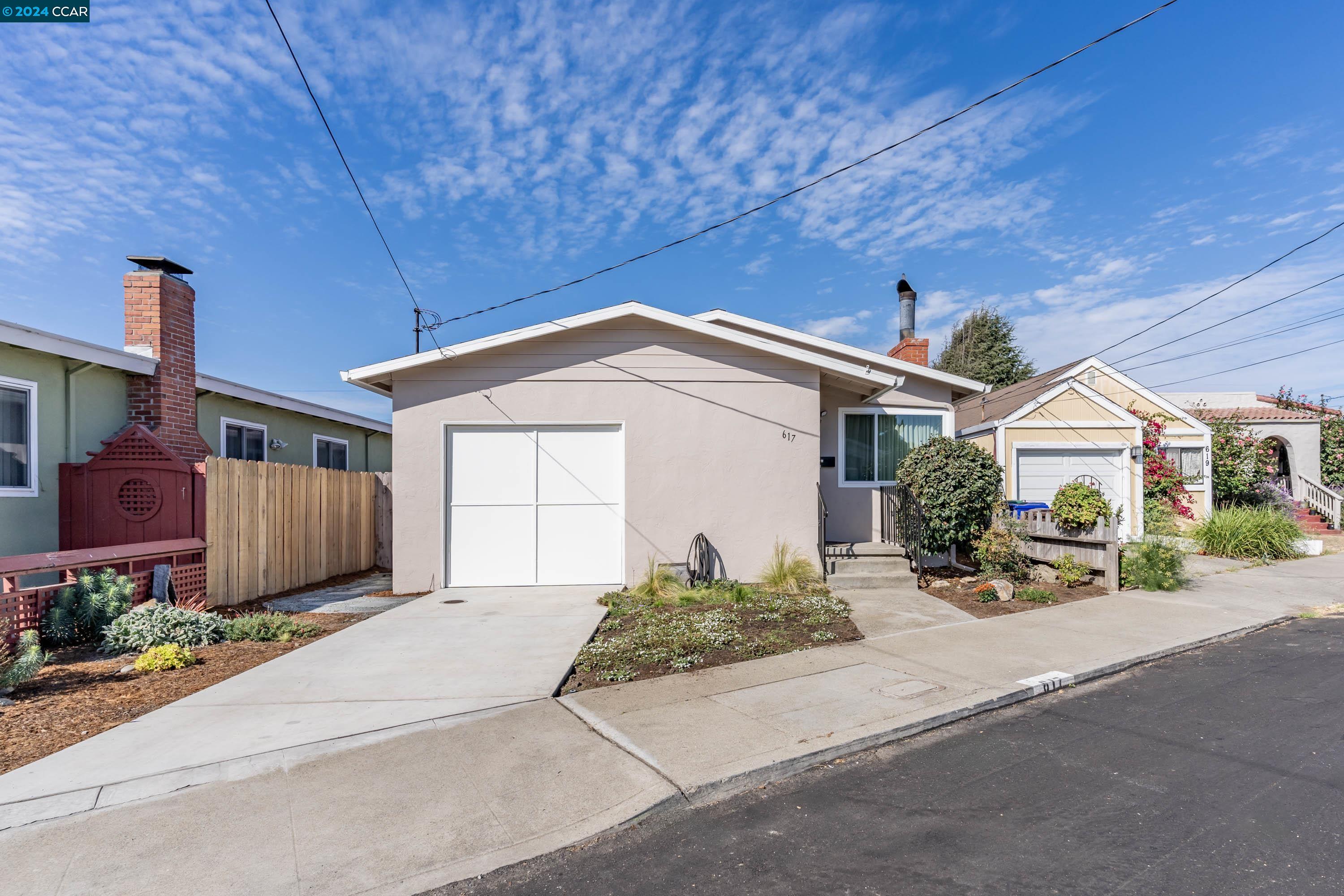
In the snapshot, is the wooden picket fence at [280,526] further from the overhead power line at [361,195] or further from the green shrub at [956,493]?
the green shrub at [956,493]

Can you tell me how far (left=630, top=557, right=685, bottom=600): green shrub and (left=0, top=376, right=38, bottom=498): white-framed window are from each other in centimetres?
721


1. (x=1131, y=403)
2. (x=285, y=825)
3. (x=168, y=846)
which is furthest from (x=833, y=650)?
(x=1131, y=403)

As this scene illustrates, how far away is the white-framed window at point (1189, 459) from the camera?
15.1 m

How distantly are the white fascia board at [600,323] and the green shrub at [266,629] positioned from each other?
353 cm

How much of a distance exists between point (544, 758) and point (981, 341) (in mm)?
35298

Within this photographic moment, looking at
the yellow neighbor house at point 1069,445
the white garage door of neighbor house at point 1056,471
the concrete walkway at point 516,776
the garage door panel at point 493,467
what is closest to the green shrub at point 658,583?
the garage door panel at point 493,467

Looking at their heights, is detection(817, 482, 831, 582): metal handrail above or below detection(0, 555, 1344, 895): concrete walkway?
above

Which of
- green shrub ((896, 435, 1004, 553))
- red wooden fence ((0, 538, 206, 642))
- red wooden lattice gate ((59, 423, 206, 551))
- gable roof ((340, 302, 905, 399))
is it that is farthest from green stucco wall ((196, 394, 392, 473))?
green shrub ((896, 435, 1004, 553))

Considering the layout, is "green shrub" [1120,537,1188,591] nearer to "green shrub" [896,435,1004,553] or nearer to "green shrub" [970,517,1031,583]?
"green shrub" [970,517,1031,583]

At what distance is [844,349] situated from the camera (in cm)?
1224

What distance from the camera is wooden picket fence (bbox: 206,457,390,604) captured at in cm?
849

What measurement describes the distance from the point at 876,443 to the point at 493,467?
661 cm

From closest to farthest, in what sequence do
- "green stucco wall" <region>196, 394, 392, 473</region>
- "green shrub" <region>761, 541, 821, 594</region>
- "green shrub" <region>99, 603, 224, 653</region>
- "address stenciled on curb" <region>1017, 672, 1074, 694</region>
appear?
"address stenciled on curb" <region>1017, 672, 1074, 694</region> → "green shrub" <region>99, 603, 224, 653</region> → "green shrub" <region>761, 541, 821, 594</region> → "green stucco wall" <region>196, 394, 392, 473</region>

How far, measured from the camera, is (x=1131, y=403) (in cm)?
1566
